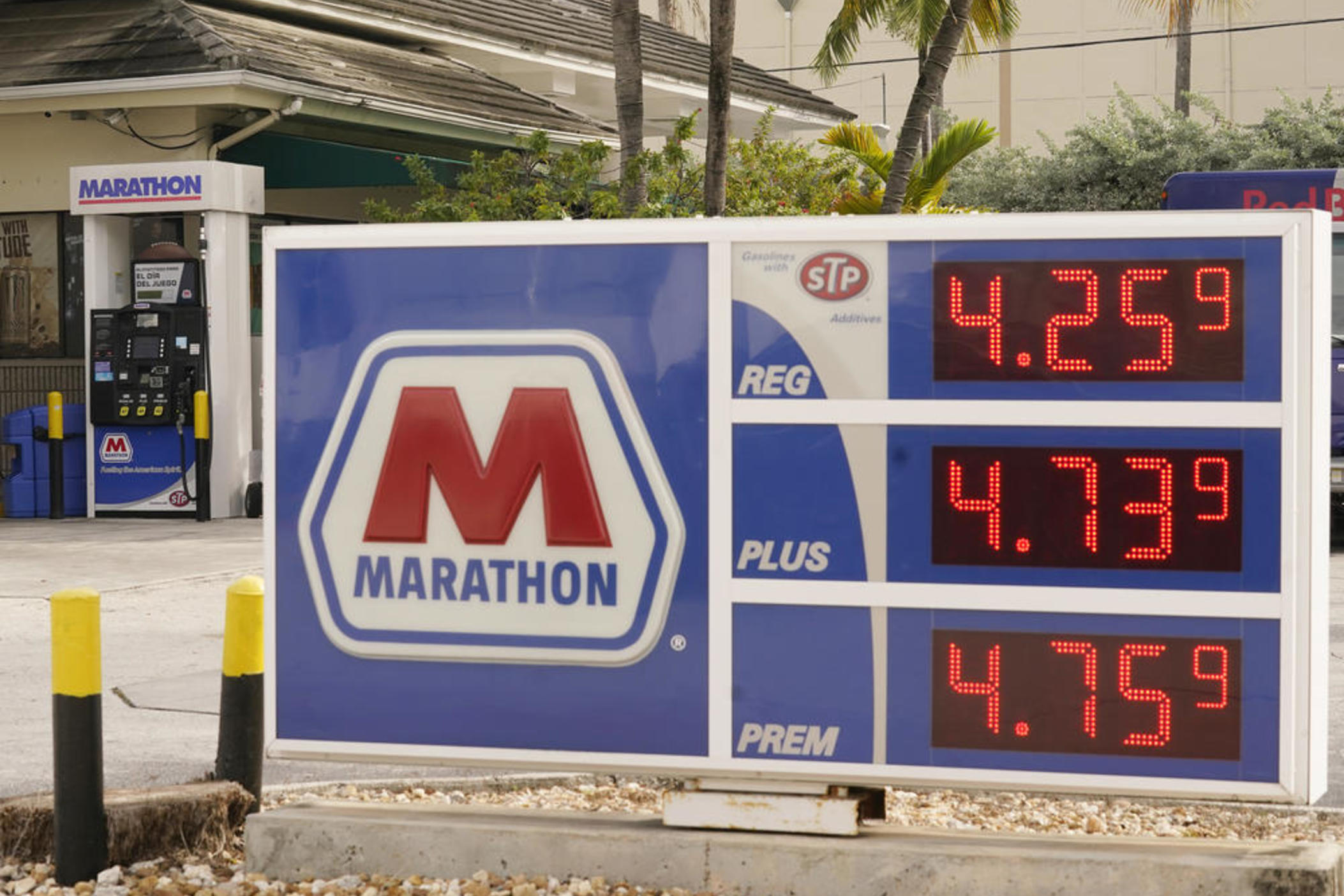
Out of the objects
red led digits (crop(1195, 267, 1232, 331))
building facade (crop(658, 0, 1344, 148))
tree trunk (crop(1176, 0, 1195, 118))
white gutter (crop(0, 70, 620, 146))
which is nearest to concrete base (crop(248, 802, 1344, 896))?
red led digits (crop(1195, 267, 1232, 331))

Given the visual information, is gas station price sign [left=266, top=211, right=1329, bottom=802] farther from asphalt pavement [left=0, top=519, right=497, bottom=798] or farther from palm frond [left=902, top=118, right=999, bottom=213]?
palm frond [left=902, top=118, right=999, bottom=213]

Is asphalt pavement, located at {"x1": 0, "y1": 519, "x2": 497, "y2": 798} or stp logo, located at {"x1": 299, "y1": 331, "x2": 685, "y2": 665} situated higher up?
stp logo, located at {"x1": 299, "y1": 331, "x2": 685, "y2": 665}

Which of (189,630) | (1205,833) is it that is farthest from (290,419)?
(189,630)

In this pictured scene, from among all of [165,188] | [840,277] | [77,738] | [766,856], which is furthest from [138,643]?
[165,188]

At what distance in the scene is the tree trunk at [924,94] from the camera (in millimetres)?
20609

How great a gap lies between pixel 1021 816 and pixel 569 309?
267 centimetres

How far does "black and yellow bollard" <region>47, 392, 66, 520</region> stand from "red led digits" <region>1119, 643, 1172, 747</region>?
1499cm

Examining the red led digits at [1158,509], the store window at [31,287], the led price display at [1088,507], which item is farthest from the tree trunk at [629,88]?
the red led digits at [1158,509]

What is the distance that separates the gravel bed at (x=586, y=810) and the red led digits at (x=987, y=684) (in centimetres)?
69

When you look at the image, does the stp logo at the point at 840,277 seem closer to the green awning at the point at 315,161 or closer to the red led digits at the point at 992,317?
the red led digits at the point at 992,317

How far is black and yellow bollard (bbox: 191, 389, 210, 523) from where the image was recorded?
59.4ft

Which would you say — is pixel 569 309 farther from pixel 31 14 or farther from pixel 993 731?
pixel 31 14

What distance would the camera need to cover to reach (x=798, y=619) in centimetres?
530

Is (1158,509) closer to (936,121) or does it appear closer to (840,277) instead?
(840,277)
